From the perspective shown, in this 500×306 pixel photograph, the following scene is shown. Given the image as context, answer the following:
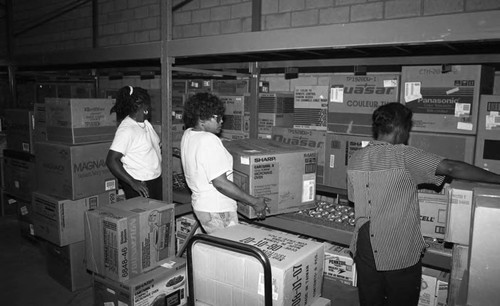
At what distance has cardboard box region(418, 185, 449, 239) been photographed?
7.62 ft

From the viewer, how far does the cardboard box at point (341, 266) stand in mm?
2824

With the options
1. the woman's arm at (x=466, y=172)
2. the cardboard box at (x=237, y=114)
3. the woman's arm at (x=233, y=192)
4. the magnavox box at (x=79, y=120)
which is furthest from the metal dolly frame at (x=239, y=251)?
the magnavox box at (x=79, y=120)

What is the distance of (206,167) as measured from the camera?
7.72ft

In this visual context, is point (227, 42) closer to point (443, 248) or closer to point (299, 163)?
point (299, 163)

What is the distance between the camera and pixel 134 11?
6.00 m

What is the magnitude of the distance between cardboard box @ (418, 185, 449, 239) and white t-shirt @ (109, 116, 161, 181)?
205 cm

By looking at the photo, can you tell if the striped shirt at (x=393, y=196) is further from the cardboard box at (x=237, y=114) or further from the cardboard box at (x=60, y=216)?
the cardboard box at (x=60, y=216)

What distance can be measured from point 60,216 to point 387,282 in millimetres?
2780

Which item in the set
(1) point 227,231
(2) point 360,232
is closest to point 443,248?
(2) point 360,232

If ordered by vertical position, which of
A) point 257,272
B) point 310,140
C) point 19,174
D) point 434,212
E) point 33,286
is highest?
point 310,140

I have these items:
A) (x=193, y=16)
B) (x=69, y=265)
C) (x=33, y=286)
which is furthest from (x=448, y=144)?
(x=193, y=16)

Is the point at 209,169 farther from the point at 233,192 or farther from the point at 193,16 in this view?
the point at 193,16

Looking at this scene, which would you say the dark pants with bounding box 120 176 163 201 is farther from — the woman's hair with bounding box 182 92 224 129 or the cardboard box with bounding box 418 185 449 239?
the cardboard box with bounding box 418 185 449 239

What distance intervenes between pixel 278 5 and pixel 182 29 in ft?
5.45
